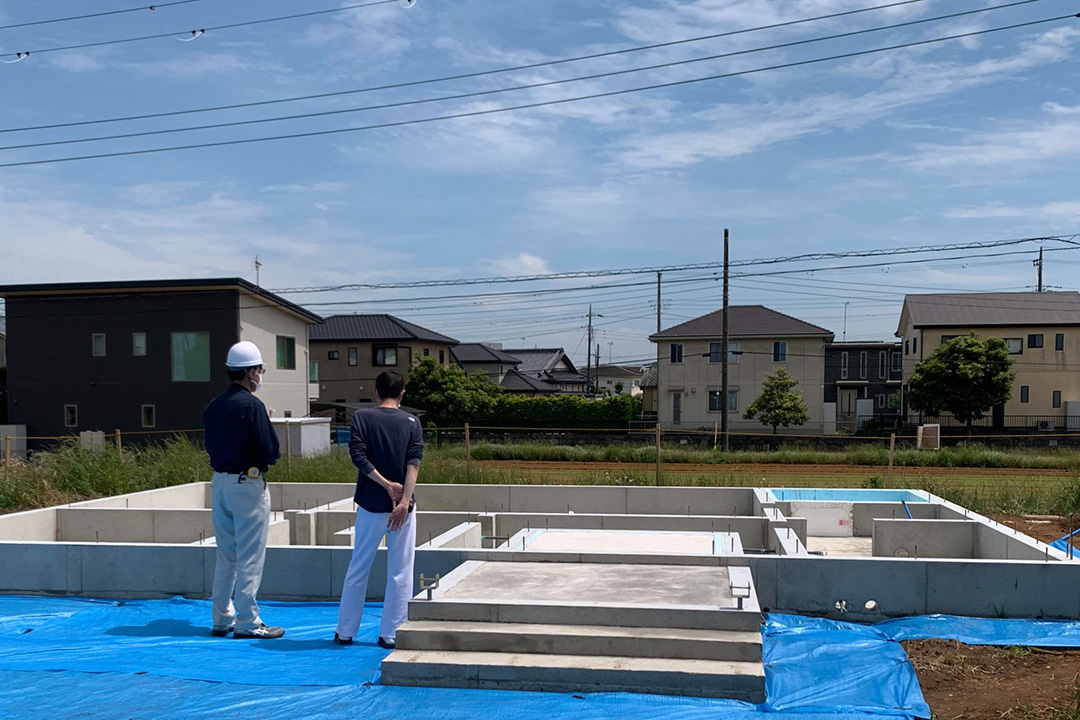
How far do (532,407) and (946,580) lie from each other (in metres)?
32.4

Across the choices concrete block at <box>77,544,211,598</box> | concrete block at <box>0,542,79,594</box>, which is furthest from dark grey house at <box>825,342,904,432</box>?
concrete block at <box>0,542,79,594</box>

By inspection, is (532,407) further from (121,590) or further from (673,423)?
(121,590)

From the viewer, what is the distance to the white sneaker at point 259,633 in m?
5.53

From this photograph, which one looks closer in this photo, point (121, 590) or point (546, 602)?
point (546, 602)

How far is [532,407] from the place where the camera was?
38.5 m

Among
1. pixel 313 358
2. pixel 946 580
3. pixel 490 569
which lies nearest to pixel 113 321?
pixel 313 358

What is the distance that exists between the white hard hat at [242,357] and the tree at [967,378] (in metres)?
33.8

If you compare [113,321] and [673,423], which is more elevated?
[113,321]

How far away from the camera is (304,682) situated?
463cm

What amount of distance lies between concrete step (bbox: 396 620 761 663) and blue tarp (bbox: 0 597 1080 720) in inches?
11.2

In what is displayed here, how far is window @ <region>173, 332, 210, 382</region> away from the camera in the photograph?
27.0 metres

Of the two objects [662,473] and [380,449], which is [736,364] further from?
[380,449]

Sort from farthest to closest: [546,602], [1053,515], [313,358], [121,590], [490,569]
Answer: [313,358] → [1053,515] → [121,590] → [490,569] → [546,602]

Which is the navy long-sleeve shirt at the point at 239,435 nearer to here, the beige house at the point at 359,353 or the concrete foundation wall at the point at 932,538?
the concrete foundation wall at the point at 932,538
